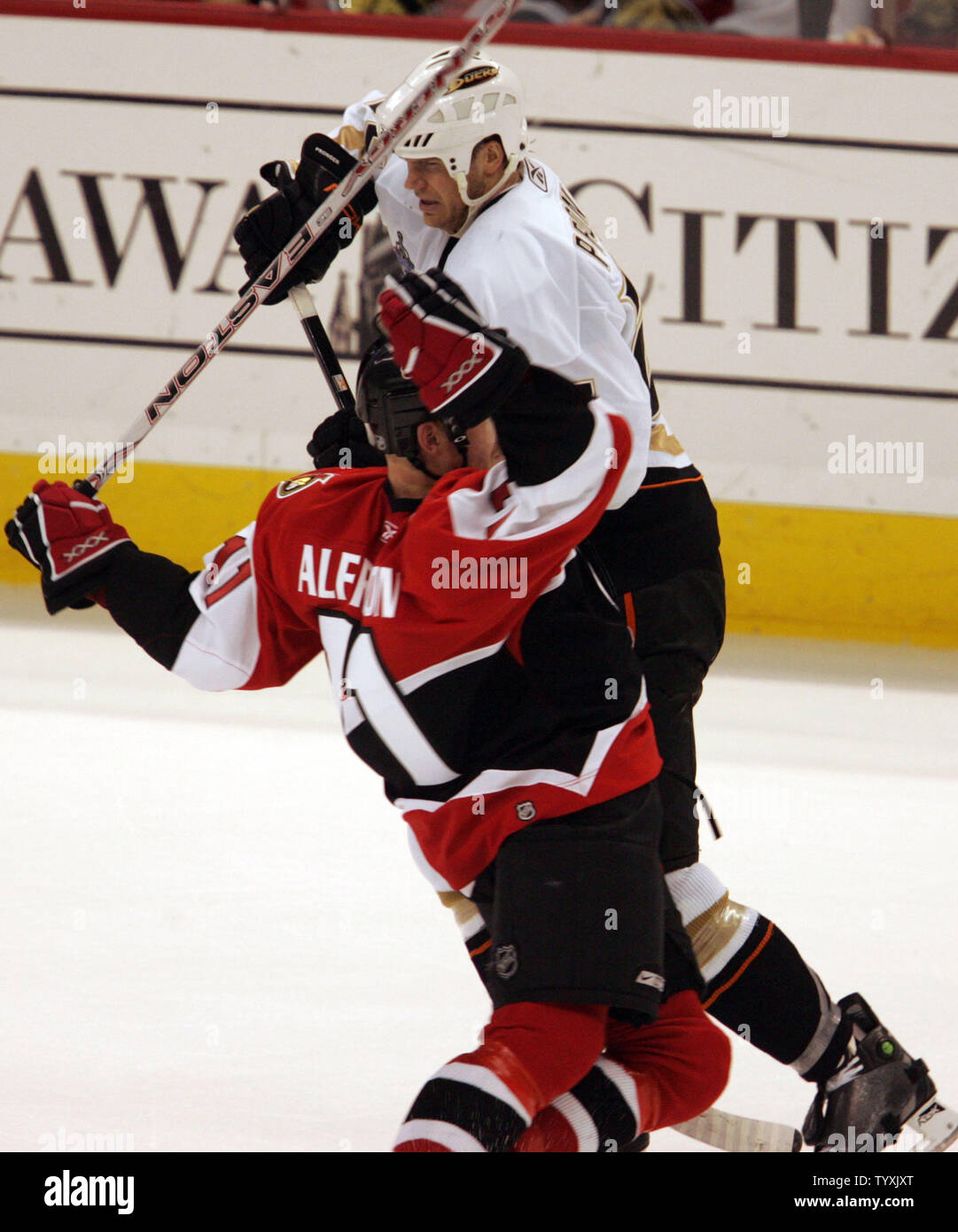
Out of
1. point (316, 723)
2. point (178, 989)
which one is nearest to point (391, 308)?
point (178, 989)

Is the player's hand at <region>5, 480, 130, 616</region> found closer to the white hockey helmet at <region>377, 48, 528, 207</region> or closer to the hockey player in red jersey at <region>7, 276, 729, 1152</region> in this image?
the hockey player in red jersey at <region>7, 276, 729, 1152</region>

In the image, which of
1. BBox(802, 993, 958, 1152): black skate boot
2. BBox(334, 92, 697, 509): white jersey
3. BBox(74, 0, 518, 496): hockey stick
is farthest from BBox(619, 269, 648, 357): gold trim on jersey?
BBox(802, 993, 958, 1152): black skate boot

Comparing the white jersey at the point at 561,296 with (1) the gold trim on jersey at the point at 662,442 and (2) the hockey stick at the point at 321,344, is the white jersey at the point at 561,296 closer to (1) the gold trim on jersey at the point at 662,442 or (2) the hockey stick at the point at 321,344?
(1) the gold trim on jersey at the point at 662,442

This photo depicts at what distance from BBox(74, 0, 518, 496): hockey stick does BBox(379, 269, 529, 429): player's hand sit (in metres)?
0.47

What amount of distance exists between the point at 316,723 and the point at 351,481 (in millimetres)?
2158

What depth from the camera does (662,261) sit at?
4.48 metres

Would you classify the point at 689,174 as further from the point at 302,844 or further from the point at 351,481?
the point at 351,481

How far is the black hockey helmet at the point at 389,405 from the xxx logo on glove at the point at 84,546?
29cm

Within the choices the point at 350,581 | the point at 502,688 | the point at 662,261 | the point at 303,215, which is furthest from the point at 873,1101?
the point at 662,261

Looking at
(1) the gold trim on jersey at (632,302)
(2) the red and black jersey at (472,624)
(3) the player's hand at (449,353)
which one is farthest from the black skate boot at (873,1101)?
(3) the player's hand at (449,353)

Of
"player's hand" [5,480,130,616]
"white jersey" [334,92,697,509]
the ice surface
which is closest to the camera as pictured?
"player's hand" [5,480,130,616]

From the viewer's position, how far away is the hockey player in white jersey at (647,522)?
1.89 metres

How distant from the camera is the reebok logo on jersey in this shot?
1.52 m

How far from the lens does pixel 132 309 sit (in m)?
4.70
